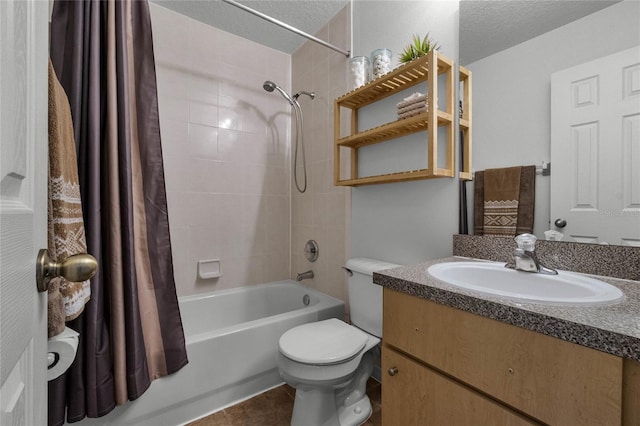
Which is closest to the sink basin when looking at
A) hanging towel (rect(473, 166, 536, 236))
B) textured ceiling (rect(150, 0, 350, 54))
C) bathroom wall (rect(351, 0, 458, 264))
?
hanging towel (rect(473, 166, 536, 236))

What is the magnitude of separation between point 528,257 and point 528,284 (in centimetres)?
9

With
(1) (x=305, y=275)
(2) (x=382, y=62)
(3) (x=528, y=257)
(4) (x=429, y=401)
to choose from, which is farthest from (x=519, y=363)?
(1) (x=305, y=275)

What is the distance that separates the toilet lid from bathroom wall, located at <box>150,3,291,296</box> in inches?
39.3

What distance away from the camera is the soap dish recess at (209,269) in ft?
6.60

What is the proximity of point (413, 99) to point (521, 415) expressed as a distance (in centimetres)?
117

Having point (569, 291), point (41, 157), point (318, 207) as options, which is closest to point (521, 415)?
point (569, 291)

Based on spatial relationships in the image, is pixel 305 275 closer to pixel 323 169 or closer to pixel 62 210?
pixel 323 169

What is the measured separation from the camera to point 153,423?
51.6 inches

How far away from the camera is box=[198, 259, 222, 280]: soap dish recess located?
6.60ft

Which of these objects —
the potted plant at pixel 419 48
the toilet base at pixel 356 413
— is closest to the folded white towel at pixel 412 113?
the potted plant at pixel 419 48

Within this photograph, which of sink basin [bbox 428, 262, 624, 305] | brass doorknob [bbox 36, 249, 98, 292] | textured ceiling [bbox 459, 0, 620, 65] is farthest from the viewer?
textured ceiling [bbox 459, 0, 620, 65]

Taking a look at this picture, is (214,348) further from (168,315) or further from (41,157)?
(41,157)

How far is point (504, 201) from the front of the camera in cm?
112

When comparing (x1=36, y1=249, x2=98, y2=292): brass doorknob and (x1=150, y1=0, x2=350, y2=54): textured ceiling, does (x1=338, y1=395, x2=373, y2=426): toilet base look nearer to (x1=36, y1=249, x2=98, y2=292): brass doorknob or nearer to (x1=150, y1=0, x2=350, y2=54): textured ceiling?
(x1=36, y1=249, x2=98, y2=292): brass doorknob
